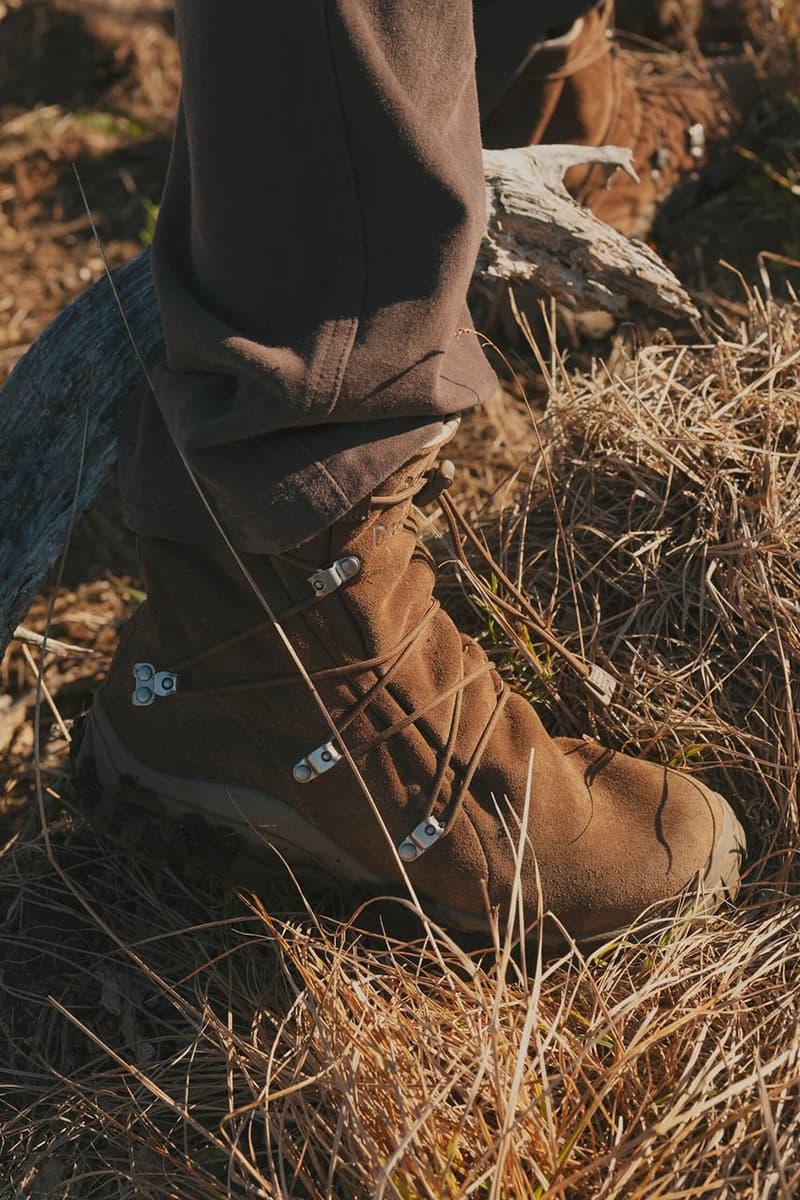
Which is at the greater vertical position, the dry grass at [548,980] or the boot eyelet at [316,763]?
the boot eyelet at [316,763]

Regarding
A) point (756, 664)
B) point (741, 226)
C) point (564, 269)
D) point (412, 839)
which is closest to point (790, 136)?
point (741, 226)

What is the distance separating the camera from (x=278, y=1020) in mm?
1312

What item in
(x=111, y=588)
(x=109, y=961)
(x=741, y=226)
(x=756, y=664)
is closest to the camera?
(x=109, y=961)

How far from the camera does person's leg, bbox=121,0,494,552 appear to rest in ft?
3.18

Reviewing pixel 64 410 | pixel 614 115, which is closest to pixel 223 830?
pixel 64 410

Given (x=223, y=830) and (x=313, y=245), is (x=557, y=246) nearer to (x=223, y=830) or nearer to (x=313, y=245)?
(x=313, y=245)

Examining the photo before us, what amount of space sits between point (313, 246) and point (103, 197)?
2.23 metres

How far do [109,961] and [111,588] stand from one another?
836 mm

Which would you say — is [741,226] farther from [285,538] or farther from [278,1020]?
[278,1020]

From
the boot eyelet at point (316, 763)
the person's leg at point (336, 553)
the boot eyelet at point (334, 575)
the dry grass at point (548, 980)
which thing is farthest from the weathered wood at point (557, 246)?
the boot eyelet at point (316, 763)

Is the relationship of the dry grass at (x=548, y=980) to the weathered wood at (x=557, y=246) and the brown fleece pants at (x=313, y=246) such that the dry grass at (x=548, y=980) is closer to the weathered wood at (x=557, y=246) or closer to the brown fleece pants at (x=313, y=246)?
the weathered wood at (x=557, y=246)

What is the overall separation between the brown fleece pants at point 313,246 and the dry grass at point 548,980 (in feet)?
1.77

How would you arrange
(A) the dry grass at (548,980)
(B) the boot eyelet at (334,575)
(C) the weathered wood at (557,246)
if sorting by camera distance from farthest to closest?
1. (C) the weathered wood at (557,246)
2. (B) the boot eyelet at (334,575)
3. (A) the dry grass at (548,980)

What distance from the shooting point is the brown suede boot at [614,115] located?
2166mm
